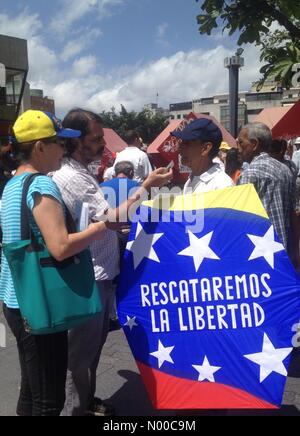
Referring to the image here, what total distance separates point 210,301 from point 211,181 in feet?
2.16

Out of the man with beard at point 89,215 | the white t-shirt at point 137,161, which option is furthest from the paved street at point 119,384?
the white t-shirt at point 137,161

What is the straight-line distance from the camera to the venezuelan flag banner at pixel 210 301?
2.22 metres

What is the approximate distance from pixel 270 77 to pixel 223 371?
8.74 feet

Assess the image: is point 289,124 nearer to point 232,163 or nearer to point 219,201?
point 232,163

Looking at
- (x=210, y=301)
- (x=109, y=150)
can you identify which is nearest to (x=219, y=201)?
(x=210, y=301)

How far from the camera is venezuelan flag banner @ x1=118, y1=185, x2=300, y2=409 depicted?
2.22 meters

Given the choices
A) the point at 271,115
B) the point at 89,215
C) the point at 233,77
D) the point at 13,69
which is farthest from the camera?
the point at 13,69

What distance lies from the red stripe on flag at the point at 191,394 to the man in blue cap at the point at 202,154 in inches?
39.6

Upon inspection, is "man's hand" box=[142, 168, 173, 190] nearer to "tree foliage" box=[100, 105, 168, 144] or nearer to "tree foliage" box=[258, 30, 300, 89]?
"tree foliage" box=[258, 30, 300, 89]

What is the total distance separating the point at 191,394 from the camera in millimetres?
2295

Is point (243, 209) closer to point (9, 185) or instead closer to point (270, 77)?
point (9, 185)

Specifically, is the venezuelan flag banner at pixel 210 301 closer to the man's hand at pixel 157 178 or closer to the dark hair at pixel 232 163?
the man's hand at pixel 157 178

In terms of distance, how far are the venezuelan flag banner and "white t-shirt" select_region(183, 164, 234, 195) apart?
0.41 ft

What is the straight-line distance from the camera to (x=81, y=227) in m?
2.11
